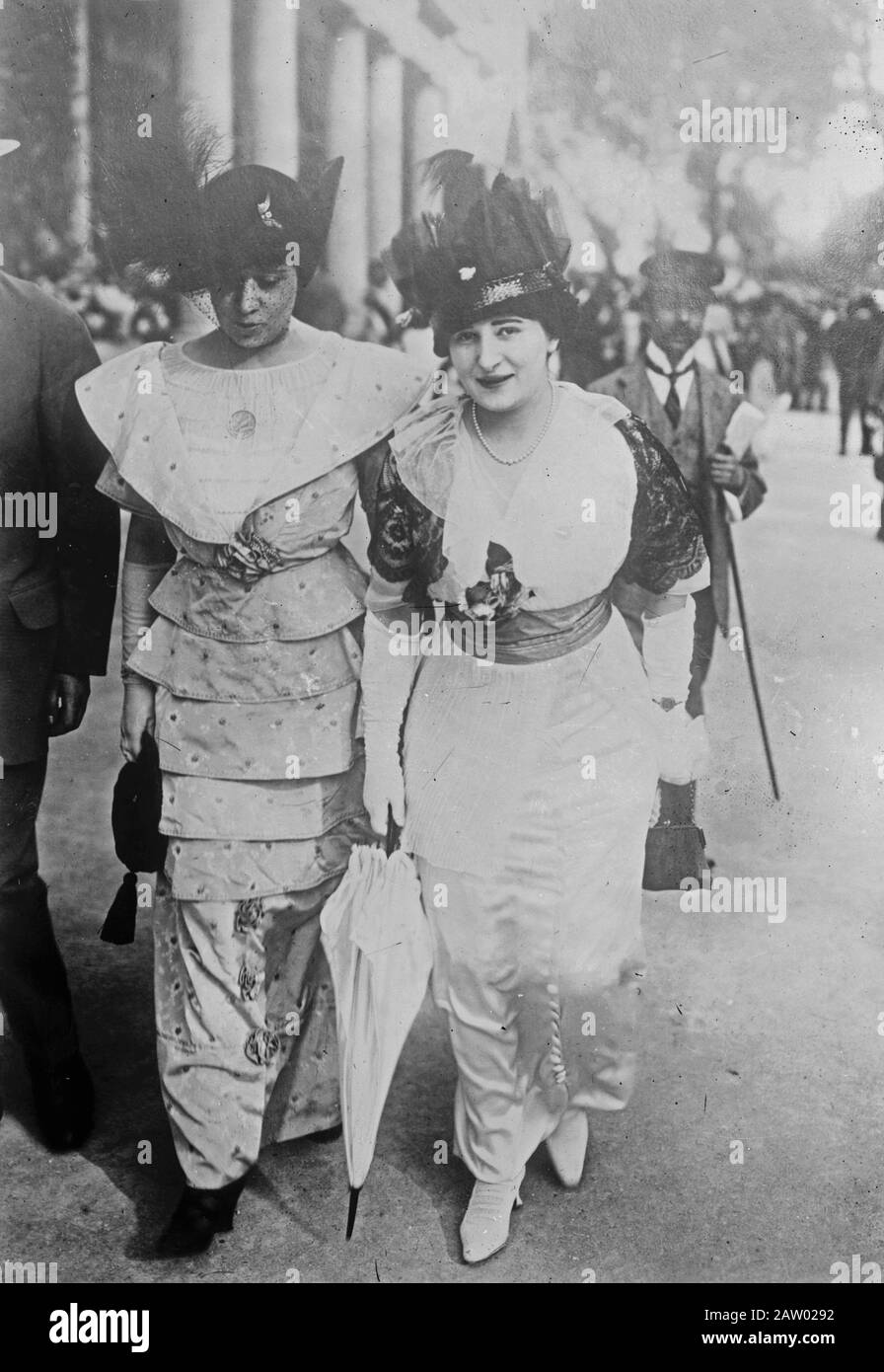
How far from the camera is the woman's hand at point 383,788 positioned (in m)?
3.71

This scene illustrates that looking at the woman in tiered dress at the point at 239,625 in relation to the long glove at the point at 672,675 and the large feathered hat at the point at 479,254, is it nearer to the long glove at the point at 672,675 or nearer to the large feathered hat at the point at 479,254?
the large feathered hat at the point at 479,254

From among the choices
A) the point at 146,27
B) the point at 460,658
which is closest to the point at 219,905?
the point at 460,658

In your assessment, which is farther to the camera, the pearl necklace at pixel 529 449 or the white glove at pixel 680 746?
the white glove at pixel 680 746

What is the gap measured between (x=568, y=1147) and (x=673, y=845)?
2.54 ft

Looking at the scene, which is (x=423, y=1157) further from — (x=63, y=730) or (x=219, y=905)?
(x=63, y=730)

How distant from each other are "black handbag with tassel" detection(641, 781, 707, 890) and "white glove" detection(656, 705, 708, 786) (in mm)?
37

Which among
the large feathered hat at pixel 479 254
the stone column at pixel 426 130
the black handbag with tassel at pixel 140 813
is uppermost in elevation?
the stone column at pixel 426 130

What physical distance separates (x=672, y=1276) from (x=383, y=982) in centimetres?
101

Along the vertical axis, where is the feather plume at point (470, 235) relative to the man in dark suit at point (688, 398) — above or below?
above

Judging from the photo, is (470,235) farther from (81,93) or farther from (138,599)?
(138,599)

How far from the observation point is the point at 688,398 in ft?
12.1

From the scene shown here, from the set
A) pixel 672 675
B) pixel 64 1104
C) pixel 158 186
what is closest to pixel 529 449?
pixel 672 675

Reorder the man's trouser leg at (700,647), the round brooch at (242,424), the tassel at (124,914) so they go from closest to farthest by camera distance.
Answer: the round brooch at (242,424), the man's trouser leg at (700,647), the tassel at (124,914)

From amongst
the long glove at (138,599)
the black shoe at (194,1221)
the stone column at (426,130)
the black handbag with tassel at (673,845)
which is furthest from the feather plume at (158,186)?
the black shoe at (194,1221)
